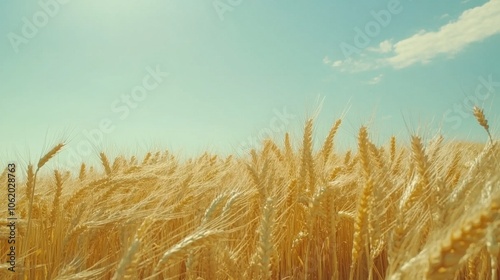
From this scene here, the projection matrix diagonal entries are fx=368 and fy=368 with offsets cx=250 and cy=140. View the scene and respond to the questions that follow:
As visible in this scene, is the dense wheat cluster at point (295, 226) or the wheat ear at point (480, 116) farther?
the wheat ear at point (480, 116)

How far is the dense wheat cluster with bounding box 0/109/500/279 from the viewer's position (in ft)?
2.91

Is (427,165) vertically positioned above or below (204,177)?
below

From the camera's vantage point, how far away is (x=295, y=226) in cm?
226

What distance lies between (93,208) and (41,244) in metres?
0.30

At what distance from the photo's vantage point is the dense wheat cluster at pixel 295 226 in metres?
0.89

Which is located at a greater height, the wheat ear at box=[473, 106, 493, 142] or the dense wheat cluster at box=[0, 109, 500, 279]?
the wheat ear at box=[473, 106, 493, 142]

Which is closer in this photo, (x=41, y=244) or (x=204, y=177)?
(x=41, y=244)

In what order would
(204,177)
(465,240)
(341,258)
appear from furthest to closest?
(204,177), (341,258), (465,240)

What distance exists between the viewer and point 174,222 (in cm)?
259

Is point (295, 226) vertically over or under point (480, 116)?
under

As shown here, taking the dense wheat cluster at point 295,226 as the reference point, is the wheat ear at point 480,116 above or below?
above

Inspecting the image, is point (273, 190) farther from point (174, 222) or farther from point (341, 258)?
point (174, 222)

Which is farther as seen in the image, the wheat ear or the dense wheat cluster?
the wheat ear

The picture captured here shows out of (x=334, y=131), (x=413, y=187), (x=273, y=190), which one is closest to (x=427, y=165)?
(x=413, y=187)
